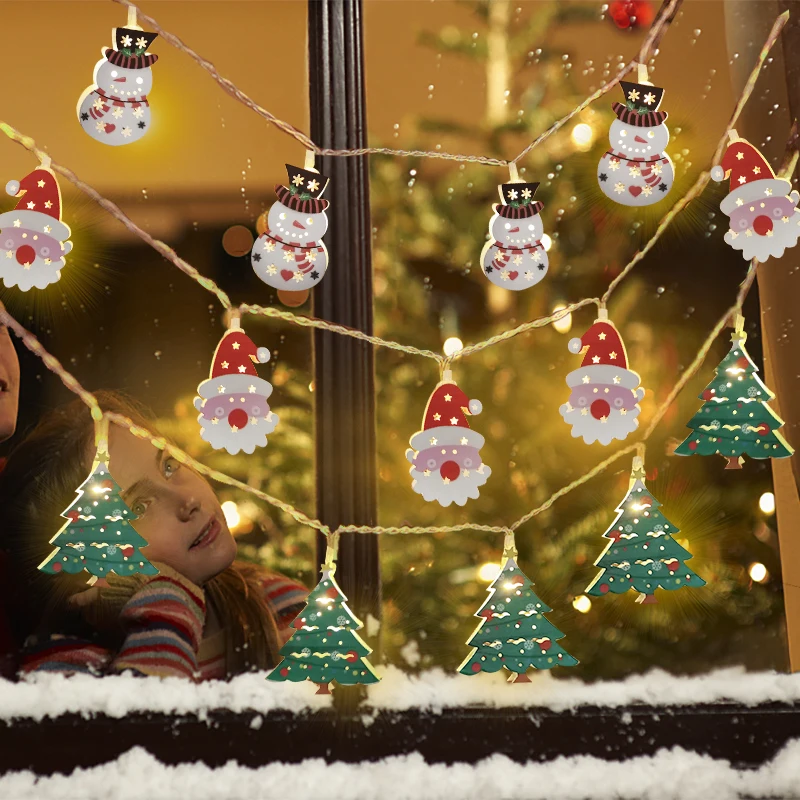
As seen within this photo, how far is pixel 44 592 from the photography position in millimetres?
1347

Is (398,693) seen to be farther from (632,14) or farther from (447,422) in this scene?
(632,14)

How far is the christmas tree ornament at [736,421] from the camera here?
4.21 ft

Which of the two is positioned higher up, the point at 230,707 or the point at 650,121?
the point at 650,121

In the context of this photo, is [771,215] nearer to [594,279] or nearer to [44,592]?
[594,279]

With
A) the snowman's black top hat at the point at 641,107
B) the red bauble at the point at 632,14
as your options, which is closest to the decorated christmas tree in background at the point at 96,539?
the snowman's black top hat at the point at 641,107

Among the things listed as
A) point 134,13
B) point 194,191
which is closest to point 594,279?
point 194,191

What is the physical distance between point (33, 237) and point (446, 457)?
2.36 feet

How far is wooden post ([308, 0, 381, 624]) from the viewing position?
1392mm

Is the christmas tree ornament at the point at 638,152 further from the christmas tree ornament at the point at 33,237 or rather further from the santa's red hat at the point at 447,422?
the christmas tree ornament at the point at 33,237

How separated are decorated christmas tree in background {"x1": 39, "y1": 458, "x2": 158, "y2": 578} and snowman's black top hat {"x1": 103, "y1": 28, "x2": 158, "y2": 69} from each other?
0.66 meters

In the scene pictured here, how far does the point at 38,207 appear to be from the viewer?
48.4 inches

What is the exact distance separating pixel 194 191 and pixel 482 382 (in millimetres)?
619

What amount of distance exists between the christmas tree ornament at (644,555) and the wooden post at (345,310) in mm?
402

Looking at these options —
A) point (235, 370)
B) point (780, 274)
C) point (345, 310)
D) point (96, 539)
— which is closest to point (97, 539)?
point (96, 539)
